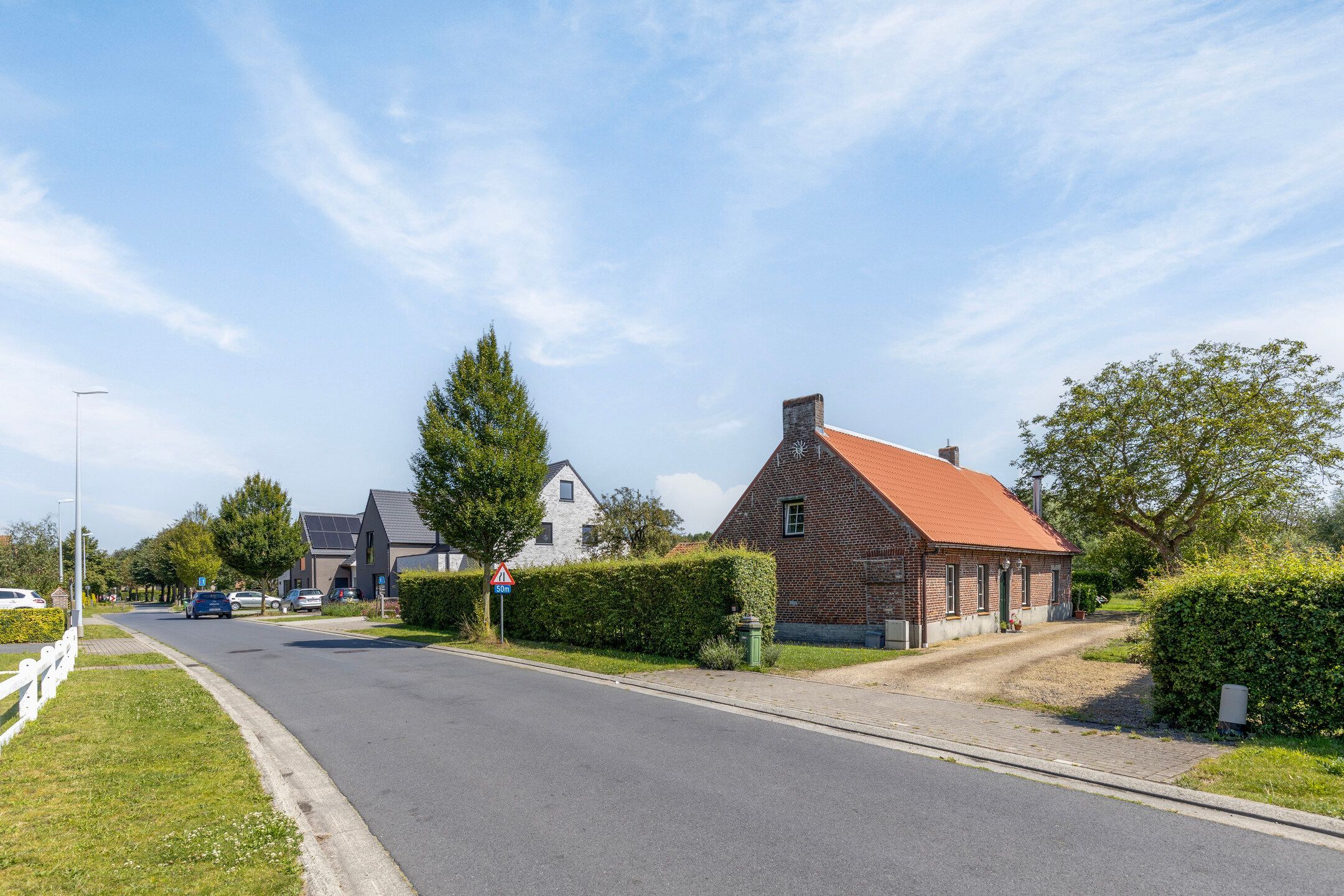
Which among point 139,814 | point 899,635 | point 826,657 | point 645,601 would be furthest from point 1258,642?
point 645,601

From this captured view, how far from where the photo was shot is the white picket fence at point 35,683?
902 centimetres

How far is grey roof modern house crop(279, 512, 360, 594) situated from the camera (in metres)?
61.2

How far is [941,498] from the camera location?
24703 mm

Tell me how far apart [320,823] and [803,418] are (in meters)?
19.3

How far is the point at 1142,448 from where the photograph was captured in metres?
33.2

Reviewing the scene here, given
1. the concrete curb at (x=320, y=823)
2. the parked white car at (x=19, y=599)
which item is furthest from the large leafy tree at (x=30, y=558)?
the concrete curb at (x=320, y=823)

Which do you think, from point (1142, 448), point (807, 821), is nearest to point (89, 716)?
point (807, 821)

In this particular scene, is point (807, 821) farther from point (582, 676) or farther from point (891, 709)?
point (582, 676)

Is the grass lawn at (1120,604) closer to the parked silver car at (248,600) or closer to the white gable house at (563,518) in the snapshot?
the white gable house at (563,518)

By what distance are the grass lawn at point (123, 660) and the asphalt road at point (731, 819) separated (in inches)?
380

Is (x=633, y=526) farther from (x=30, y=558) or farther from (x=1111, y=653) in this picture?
(x=30, y=558)

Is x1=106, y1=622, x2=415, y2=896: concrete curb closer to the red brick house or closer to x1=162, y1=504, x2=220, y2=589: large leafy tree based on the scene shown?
the red brick house

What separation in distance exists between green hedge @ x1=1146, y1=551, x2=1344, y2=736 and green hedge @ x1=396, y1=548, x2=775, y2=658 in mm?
8017

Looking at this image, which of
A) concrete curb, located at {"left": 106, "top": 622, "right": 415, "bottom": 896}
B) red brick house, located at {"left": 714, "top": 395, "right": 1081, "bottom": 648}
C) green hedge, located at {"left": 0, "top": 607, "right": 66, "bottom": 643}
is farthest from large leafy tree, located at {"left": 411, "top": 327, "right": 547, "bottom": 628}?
green hedge, located at {"left": 0, "top": 607, "right": 66, "bottom": 643}
